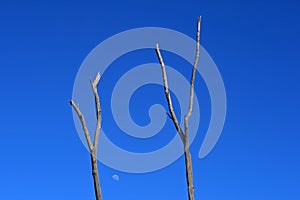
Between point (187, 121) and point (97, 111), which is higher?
point (97, 111)

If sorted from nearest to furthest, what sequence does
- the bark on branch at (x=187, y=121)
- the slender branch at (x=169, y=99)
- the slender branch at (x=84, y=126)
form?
1. the bark on branch at (x=187, y=121)
2. the slender branch at (x=169, y=99)
3. the slender branch at (x=84, y=126)

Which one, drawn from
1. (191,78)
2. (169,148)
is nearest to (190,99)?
(191,78)

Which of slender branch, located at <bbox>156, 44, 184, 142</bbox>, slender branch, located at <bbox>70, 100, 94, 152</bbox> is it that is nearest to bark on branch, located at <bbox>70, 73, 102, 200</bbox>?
slender branch, located at <bbox>70, 100, 94, 152</bbox>

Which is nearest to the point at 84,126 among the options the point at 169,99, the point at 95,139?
the point at 95,139

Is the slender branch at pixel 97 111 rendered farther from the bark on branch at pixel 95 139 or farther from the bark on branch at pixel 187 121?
the bark on branch at pixel 187 121

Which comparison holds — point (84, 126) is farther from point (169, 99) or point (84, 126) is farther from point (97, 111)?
point (169, 99)

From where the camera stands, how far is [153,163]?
31.8 ft

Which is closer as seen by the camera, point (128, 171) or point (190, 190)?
point (190, 190)

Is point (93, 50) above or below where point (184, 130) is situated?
above

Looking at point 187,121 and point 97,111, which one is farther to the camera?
point 97,111

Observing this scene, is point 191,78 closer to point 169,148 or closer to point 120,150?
point 169,148

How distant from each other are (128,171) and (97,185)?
160cm

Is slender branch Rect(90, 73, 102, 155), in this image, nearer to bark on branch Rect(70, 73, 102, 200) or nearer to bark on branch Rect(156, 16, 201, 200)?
bark on branch Rect(70, 73, 102, 200)

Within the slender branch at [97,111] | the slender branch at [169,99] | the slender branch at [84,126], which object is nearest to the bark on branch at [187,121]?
the slender branch at [169,99]
